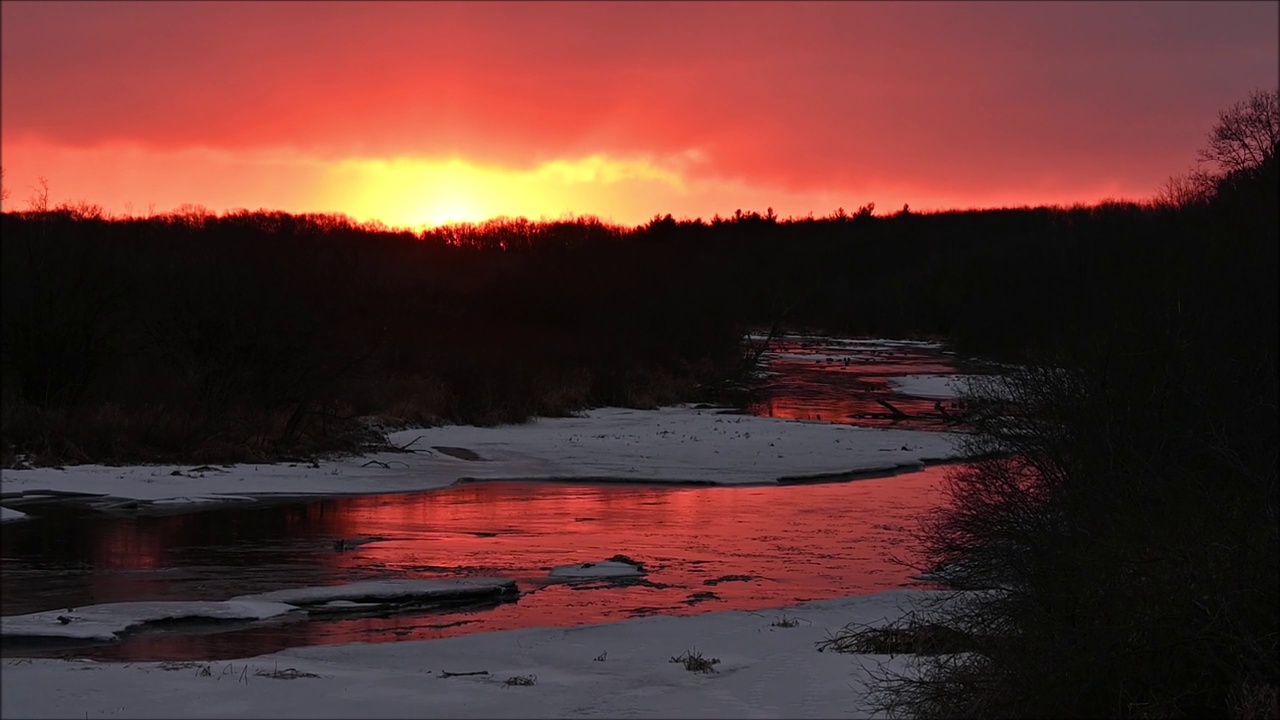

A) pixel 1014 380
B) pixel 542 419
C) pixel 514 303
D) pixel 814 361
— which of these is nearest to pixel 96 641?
pixel 1014 380

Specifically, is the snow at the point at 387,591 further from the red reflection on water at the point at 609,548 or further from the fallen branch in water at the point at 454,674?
the fallen branch in water at the point at 454,674

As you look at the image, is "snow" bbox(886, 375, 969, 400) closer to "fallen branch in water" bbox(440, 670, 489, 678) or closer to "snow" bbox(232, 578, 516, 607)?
"snow" bbox(232, 578, 516, 607)

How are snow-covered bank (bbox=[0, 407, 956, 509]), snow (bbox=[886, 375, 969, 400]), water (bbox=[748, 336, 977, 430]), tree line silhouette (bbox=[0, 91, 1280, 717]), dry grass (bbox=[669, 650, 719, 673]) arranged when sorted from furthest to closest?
1. snow (bbox=[886, 375, 969, 400])
2. water (bbox=[748, 336, 977, 430])
3. snow-covered bank (bbox=[0, 407, 956, 509])
4. dry grass (bbox=[669, 650, 719, 673])
5. tree line silhouette (bbox=[0, 91, 1280, 717])

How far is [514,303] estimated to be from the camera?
180ft

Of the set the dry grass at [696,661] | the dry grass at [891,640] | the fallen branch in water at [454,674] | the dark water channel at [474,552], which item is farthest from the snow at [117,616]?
the dry grass at [891,640]

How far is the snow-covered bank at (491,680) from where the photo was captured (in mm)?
8922

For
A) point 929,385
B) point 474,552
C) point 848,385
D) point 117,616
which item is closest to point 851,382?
point 848,385

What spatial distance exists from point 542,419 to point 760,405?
1071cm

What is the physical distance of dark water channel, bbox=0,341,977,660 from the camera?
1295cm

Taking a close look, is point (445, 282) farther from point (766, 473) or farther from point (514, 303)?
point (766, 473)

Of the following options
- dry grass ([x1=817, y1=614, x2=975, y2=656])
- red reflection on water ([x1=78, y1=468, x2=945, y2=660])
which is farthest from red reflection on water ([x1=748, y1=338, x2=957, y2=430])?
dry grass ([x1=817, y1=614, x2=975, y2=656])

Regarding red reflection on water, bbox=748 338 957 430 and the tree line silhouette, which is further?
red reflection on water, bbox=748 338 957 430

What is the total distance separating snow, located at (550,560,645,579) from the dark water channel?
0.64 feet

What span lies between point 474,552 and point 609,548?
1.83 meters
